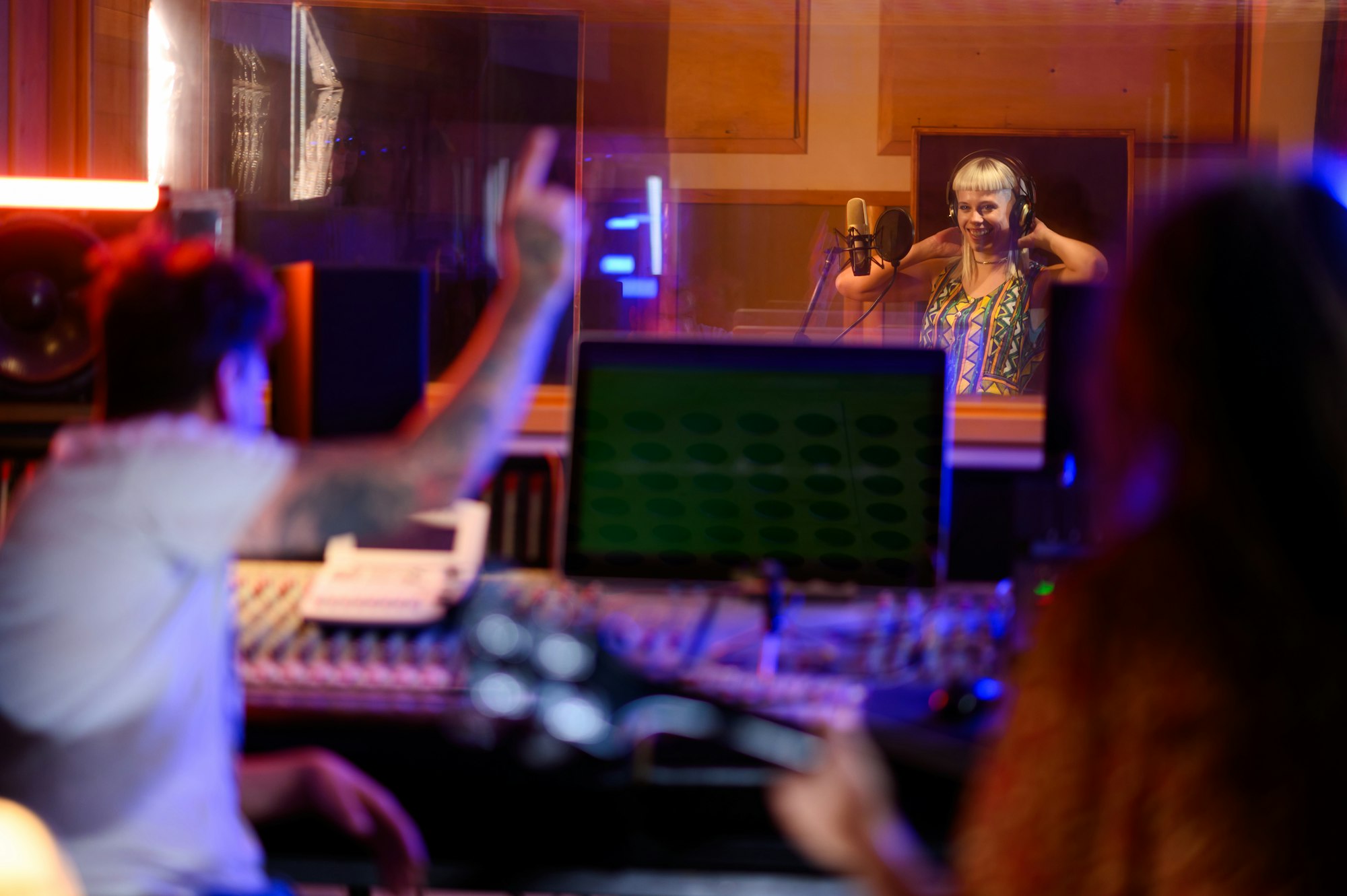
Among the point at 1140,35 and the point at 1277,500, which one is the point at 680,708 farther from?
the point at 1140,35

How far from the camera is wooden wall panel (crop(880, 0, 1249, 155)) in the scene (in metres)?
4.58

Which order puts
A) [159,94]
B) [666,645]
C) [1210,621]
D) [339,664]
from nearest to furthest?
[1210,621] < [339,664] < [666,645] < [159,94]

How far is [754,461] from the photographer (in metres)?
1.81

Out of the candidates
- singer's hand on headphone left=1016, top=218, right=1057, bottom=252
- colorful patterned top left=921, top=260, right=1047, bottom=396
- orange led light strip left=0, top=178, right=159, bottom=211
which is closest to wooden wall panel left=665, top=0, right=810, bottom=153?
colorful patterned top left=921, top=260, right=1047, bottom=396

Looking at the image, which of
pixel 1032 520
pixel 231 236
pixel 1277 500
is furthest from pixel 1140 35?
pixel 1277 500

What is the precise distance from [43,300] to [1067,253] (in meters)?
3.79

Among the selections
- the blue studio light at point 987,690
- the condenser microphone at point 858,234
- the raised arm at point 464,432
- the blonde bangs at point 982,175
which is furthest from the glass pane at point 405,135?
the blue studio light at point 987,690

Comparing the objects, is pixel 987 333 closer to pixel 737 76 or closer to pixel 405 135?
pixel 737 76

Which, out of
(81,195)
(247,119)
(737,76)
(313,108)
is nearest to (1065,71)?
(737,76)

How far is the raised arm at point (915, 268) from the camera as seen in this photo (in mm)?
4758

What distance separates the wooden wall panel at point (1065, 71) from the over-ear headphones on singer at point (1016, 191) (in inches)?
4.6

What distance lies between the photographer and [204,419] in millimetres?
1276

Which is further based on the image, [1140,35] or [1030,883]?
[1140,35]

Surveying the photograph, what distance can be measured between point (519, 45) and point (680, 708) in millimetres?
3727
